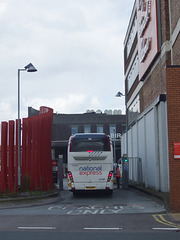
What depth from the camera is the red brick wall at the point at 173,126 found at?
12.5 meters

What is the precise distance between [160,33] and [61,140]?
1773 inches

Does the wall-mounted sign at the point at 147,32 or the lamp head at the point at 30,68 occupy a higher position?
the wall-mounted sign at the point at 147,32

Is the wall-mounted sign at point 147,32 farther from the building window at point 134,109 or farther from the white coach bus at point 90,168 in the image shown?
the white coach bus at point 90,168

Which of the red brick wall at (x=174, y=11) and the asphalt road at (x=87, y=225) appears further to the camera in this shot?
the red brick wall at (x=174, y=11)

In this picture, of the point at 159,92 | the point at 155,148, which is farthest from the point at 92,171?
the point at 159,92

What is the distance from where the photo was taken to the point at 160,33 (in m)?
24.2

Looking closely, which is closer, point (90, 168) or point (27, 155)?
point (27, 155)

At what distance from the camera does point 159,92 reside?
82.0 feet

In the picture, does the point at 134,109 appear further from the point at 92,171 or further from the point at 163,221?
the point at 163,221

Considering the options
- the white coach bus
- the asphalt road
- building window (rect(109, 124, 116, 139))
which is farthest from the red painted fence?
building window (rect(109, 124, 116, 139))

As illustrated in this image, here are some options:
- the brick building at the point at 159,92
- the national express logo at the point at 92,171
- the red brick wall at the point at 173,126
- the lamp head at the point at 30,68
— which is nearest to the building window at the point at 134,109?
the brick building at the point at 159,92

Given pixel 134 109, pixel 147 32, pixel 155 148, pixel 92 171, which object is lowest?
pixel 92 171

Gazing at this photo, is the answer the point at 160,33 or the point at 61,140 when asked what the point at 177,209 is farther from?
the point at 61,140

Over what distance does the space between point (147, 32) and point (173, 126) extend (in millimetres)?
16275
